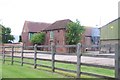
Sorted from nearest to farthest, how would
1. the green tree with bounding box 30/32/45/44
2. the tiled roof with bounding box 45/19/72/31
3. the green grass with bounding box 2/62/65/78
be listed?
the green grass with bounding box 2/62/65/78, the tiled roof with bounding box 45/19/72/31, the green tree with bounding box 30/32/45/44

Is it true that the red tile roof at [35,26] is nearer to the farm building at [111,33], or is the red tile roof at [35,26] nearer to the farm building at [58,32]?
the farm building at [58,32]

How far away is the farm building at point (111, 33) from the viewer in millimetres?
52619

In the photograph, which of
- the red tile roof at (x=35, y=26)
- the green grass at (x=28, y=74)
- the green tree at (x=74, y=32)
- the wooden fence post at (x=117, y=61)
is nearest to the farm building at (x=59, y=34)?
the green tree at (x=74, y=32)

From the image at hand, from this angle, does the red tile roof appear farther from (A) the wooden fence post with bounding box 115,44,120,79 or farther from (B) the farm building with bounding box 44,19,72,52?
(A) the wooden fence post with bounding box 115,44,120,79

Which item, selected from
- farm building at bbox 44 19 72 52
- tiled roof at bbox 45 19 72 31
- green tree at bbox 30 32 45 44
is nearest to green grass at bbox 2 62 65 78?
farm building at bbox 44 19 72 52

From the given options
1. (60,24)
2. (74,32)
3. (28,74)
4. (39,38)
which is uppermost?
(60,24)

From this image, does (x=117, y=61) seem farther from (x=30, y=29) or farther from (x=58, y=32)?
(x=30, y=29)

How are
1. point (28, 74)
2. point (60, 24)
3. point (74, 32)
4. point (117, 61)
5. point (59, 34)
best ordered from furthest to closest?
point (60, 24)
point (59, 34)
point (74, 32)
point (28, 74)
point (117, 61)

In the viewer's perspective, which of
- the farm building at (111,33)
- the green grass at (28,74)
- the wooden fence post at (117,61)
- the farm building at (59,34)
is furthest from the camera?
the farm building at (59,34)

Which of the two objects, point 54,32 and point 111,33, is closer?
point 111,33

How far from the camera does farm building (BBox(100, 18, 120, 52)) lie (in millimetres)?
52619

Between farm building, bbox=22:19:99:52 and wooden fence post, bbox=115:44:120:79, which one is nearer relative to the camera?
wooden fence post, bbox=115:44:120:79

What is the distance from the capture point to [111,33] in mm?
55031

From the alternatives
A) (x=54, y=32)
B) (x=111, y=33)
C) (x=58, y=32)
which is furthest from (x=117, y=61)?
(x=54, y=32)
